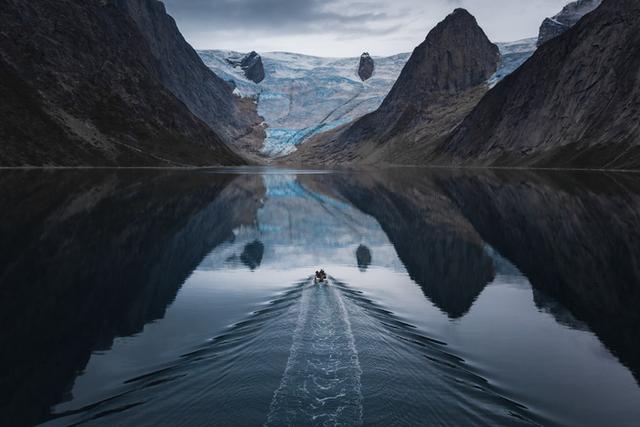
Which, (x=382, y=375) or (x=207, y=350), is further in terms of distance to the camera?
(x=207, y=350)

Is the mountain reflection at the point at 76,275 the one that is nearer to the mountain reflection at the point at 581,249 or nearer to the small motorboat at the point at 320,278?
the small motorboat at the point at 320,278

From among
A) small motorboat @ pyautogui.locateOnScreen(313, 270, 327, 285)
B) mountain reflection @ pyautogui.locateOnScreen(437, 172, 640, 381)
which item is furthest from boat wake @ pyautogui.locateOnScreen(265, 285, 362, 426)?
mountain reflection @ pyautogui.locateOnScreen(437, 172, 640, 381)

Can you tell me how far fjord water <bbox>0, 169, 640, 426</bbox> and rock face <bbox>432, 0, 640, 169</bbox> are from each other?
118 m

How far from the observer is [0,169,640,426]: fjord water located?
15047 mm

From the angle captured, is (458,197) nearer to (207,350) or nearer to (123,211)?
(123,211)

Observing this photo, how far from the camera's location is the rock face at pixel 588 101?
154250 millimetres

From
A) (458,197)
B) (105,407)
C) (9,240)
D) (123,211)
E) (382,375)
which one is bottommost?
(105,407)

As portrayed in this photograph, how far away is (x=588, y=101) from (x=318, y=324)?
17657 centimetres

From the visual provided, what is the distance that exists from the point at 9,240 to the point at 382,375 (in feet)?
101

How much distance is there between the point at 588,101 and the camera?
569 ft

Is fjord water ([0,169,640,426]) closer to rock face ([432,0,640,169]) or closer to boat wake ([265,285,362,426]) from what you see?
boat wake ([265,285,362,426])

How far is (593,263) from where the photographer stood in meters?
33.6

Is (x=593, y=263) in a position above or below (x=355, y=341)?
above

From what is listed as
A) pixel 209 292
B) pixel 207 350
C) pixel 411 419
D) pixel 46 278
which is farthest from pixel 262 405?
pixel 46 278
